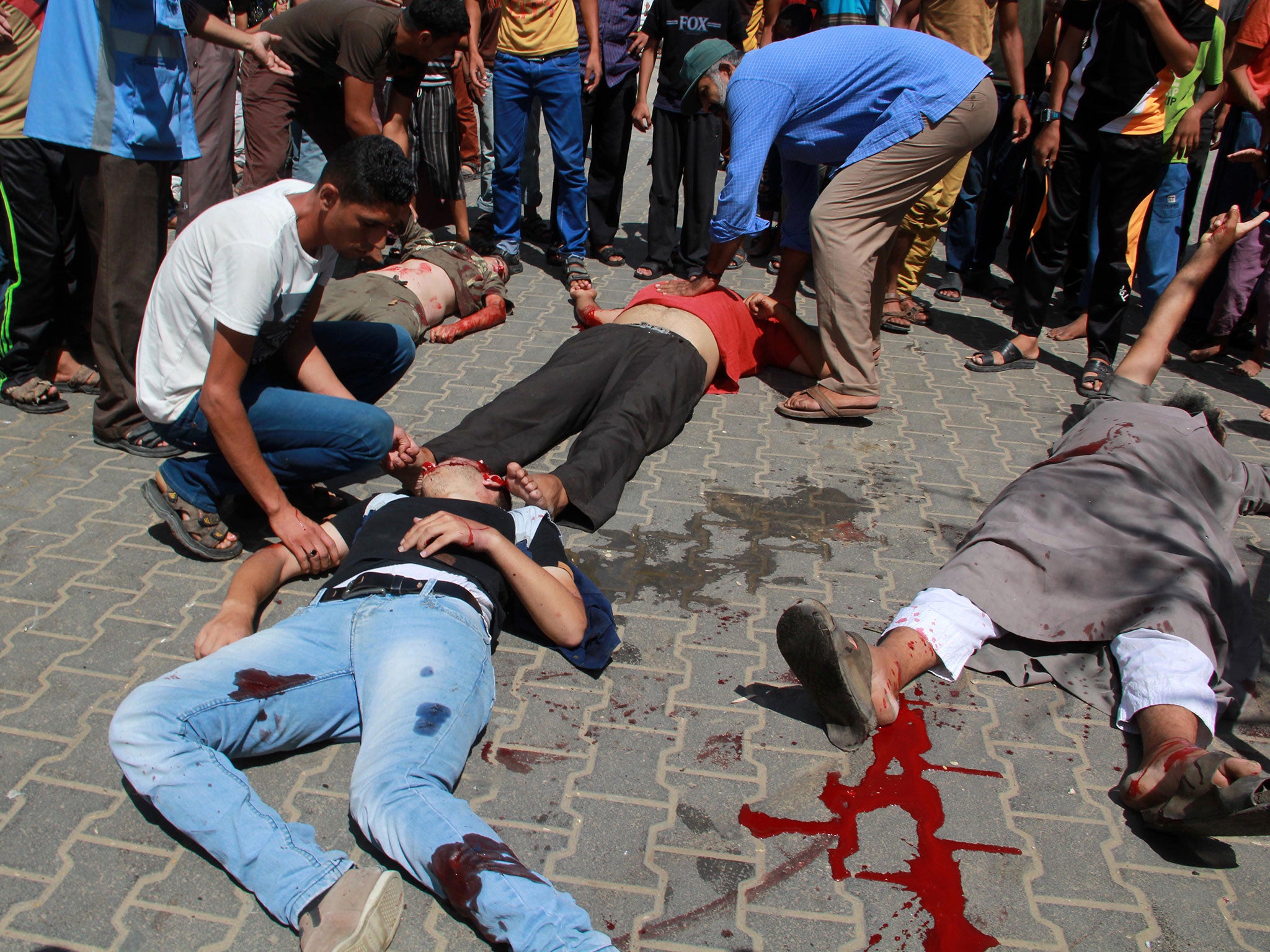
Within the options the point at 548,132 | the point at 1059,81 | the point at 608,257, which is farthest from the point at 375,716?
the point at 608,257

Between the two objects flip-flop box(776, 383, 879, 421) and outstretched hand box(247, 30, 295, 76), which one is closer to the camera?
outstretched hand box(247, 30, 295, 76)

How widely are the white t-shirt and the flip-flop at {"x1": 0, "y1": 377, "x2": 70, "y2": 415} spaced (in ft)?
4.65

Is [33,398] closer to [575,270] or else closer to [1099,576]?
[575,270]

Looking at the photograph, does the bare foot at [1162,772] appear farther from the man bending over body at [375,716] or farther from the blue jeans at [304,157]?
the blue jeans at [304,157]

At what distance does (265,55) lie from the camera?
428 cm

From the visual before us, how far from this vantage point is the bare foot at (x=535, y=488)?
3.46m

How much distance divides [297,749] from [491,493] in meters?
1.05

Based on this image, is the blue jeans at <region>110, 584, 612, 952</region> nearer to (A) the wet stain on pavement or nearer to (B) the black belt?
(B) the black belt

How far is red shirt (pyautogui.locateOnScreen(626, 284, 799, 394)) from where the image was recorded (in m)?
4.80

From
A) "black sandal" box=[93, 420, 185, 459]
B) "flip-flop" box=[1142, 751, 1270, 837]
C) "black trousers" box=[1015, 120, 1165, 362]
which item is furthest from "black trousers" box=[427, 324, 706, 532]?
"black trousers" box=[1015, 120, 1165, 362]

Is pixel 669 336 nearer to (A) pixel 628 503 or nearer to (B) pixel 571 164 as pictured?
(A) pixel 628 503

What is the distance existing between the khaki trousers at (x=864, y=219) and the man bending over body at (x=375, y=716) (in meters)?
2.34

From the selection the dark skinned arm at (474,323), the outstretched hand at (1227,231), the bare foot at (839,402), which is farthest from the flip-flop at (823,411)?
the dark skinned arm at (474,323)

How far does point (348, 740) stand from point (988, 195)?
6.19 meters
